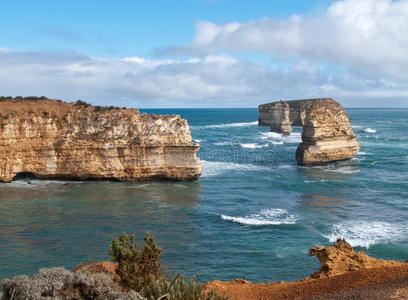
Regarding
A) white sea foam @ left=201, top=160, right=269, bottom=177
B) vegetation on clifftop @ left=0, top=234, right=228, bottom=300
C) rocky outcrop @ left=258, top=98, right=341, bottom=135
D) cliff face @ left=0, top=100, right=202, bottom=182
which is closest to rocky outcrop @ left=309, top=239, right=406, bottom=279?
vegetation on clifftop @ left=0, top=234, right=228, bottom=300

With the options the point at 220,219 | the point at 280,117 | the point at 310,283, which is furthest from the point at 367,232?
the point at 280,117

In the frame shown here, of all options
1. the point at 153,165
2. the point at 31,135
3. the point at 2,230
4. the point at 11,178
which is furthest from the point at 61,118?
the point at 2,230

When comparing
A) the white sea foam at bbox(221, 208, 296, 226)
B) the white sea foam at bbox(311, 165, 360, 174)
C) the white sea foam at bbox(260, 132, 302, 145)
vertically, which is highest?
the white sea foam at bbox(260, 132, 302, 145)

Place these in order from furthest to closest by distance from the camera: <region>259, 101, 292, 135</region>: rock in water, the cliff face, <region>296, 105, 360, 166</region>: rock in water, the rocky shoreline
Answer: <region>259, 101, 292, 135</region>: rock in water → <region>296, 105, 360, 166</region>: rock in water → the cliff face → the rocky shoreline

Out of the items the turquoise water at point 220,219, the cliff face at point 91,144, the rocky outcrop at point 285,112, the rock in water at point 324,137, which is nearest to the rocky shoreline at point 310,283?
the turquoise water at point 220,219

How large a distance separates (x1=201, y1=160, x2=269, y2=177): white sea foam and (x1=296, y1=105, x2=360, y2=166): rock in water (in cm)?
604

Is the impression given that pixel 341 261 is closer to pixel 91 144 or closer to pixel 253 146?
pixel 91 144

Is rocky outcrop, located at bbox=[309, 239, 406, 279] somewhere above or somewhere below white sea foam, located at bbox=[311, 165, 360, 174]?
above

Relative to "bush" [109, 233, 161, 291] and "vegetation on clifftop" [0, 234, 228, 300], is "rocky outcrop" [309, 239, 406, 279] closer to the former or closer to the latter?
"vegetation on clifftop" [0, 234, 228, 300]

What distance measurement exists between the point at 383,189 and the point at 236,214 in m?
17.9

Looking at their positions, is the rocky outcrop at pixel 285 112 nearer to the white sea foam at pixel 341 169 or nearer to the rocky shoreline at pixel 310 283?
the white sea foam at pixel 341 169

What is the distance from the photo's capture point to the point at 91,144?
124ft

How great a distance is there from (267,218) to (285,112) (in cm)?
7679

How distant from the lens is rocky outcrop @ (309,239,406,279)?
14.3m
